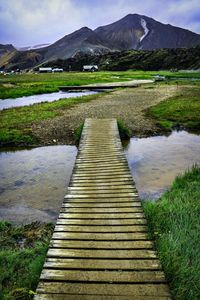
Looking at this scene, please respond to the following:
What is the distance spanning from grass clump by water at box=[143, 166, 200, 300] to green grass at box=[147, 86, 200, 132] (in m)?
12.6

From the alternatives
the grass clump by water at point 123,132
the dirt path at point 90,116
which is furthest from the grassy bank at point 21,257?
the grass clump by water at point 123,132

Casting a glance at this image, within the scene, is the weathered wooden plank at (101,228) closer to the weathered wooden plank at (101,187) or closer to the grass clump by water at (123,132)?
the weathered wooden plank at (101,187)

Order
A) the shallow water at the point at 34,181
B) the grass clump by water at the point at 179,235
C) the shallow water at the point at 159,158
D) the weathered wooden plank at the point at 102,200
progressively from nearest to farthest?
the grass clump by water at the point at 179,235, the weathered wooden plank at the point at 102,200, the shallow water at the point at 34,181, the shallow water at the point at 159,158

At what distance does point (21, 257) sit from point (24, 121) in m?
18.1

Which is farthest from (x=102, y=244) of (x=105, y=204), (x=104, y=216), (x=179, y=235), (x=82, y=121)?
(x=82, y=121)

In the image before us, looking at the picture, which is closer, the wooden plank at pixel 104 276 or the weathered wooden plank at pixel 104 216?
the wooden plank at pixel 104 276

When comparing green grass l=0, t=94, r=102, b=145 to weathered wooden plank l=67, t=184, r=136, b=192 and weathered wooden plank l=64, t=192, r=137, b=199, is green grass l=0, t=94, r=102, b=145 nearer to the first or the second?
weathered wooden plank l=67, t=184, r=136, b=192

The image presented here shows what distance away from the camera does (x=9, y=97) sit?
46438 mm

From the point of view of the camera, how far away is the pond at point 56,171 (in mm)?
11242

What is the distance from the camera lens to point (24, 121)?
967 inches

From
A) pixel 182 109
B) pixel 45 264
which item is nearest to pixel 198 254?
pixel 45 264

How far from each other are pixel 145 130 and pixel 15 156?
28.9ft

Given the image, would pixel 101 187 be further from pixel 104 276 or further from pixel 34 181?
pixel 104 276

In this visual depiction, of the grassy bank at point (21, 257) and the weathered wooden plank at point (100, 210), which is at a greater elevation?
the weathered wooden plank at point (100, 210)
